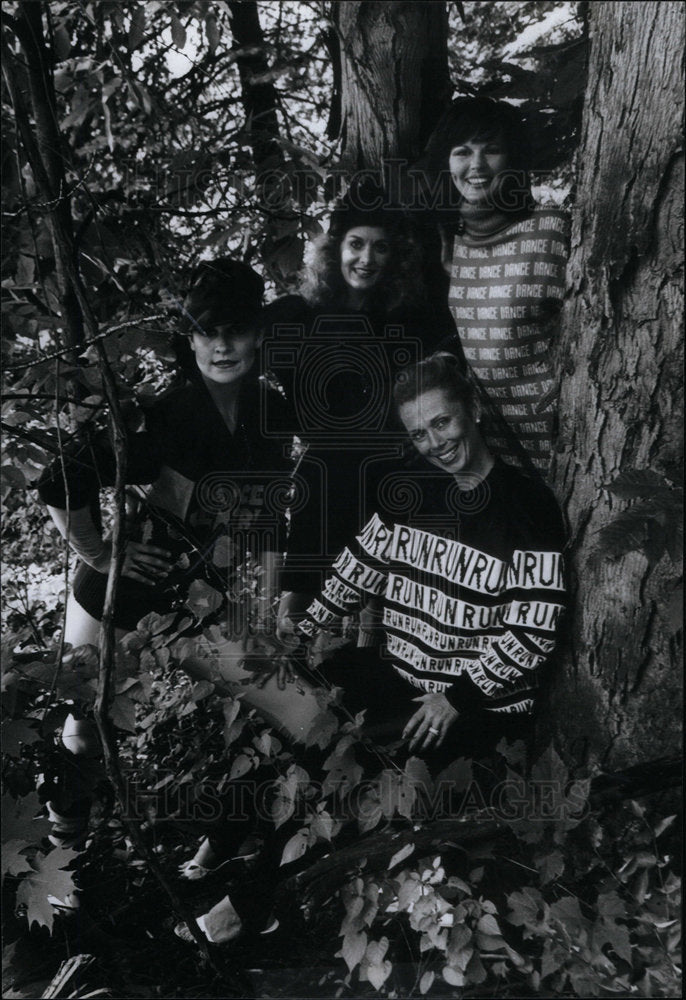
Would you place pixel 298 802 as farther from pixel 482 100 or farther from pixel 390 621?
pixel 482 100

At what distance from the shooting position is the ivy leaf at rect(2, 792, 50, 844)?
8.09ft

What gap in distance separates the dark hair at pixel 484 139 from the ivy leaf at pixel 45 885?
7.13 ft

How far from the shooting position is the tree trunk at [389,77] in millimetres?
2639

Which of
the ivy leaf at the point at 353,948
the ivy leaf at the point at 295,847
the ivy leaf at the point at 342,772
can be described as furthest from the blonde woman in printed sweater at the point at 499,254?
the ivy leaf at the point at 353,948

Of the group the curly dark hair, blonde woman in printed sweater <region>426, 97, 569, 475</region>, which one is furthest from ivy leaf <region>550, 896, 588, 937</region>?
the curly dark hair

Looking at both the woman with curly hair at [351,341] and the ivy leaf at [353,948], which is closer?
the ivy leaf at [353,948]

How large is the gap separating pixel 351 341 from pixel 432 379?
0.89 ft

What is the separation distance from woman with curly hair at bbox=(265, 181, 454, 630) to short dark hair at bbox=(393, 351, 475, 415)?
3 cm

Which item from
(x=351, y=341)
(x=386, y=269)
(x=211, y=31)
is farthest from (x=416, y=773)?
(x=211, y=31)

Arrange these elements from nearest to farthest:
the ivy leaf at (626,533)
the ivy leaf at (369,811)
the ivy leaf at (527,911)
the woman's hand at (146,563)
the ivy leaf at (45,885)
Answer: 1. the ivy leaf at (626,533)
2. the ivy leaf at (45,885)
3. the ivy leaf at (527,911)
4. the ivy leaf at (369,811)
5. the woman's hand at (146,563)

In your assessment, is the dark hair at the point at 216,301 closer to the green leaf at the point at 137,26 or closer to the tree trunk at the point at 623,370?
the green leaf at the point at 137,26

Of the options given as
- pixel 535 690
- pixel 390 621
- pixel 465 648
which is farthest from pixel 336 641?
pixel 535 690

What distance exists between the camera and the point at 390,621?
2752 millimetres

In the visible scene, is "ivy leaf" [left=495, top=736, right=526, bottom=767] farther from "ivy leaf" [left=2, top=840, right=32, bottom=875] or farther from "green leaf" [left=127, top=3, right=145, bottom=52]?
"green leaf" [left=127, top=3, right=145, bottom=52]
